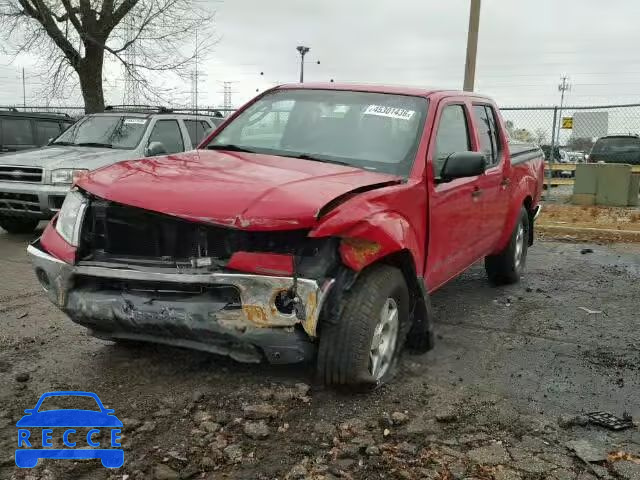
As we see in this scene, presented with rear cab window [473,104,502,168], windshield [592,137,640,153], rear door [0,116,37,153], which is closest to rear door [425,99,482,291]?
rear cab window [473,104,502,168]

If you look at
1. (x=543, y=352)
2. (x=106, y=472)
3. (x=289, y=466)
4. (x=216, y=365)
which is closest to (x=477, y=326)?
(x=543, y=352)

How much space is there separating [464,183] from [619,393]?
1.78 m

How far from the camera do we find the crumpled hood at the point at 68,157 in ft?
27.3

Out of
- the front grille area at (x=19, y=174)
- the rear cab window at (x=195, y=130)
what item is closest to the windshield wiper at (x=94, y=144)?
the front grille area at (x=19, y=174)

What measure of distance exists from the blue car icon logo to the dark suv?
9.74 m

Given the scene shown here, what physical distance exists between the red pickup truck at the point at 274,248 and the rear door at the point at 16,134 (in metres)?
8.93

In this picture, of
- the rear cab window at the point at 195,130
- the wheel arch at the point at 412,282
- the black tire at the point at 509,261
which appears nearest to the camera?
the wheel arch at the point at 412,282

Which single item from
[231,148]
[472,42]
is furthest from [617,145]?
[231,148]

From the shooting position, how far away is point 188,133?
32.4ft

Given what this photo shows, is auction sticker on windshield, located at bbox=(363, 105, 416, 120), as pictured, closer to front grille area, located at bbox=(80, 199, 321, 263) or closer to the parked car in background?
→ front grille area, located at bbox=(80, 199, 321, 263)

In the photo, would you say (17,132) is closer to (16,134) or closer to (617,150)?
(16,134)

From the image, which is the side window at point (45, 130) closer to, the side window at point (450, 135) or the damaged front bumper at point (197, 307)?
the side window at point (450, 135)

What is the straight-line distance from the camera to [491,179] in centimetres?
537

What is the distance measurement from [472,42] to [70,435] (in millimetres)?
10604
